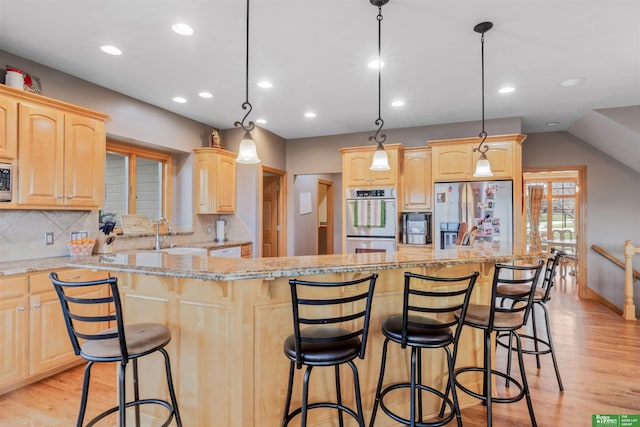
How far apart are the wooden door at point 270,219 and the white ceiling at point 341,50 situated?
1962mm

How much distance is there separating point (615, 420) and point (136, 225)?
4627mm

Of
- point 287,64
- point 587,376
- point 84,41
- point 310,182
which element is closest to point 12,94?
point 84,41

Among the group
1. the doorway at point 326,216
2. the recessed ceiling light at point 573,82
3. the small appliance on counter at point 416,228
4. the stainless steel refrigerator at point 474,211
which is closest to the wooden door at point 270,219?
the doorway at point 326,216

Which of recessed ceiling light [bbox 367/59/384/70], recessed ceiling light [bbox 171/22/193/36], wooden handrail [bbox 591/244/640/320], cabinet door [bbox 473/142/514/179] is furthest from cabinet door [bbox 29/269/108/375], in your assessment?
wooden handrail [bbox 591/244/640/320]

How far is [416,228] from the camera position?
4688 mm

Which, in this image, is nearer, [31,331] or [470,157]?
[31,331]

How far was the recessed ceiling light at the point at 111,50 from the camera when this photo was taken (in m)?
2.73

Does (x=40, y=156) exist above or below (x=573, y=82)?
below

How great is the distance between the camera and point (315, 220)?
6.84 metres

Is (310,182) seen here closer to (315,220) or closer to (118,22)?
(315,220)

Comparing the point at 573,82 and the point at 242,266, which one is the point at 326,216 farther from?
the point at 242,266

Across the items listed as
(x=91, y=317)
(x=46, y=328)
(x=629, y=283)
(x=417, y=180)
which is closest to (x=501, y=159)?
(x=417, y=180)

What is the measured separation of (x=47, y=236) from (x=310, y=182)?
14.1 ft

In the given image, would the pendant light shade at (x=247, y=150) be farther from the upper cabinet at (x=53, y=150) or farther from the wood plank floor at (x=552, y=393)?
the wood plank floor at (x=552, y=393)
